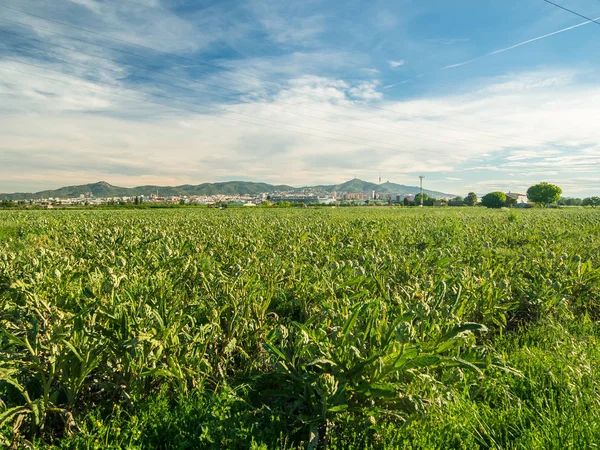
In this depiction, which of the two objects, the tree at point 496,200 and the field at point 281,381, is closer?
the field at point 281,381

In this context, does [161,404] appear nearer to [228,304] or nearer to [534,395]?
[228,304]

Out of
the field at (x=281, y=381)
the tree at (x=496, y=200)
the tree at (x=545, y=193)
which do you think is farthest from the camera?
the tree at (x=545, y=193)

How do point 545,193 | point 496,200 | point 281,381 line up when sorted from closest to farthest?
1. point 281,381
2. point 496,200
3. point 545,193

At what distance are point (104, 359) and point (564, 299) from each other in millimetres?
5042

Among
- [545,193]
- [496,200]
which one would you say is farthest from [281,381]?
[545,193]

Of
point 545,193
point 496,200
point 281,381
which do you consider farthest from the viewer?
point 545,193

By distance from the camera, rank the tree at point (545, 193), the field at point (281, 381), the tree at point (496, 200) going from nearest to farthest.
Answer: the field at point (281, 381), the tree at point (496, 200), the tree at point (545, 193)

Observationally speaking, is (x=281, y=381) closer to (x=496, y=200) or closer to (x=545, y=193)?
(x=496, y=200)

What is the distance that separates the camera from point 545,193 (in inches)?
5246

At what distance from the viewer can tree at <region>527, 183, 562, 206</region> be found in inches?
5118

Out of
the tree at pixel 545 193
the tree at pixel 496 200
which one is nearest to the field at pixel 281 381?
the tree at pixel 496 200

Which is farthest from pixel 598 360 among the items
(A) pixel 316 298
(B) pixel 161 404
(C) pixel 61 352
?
(C) pixel 61 352

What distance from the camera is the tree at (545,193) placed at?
130m

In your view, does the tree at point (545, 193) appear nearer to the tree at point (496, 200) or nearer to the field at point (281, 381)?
the tree at point (496, 200)
